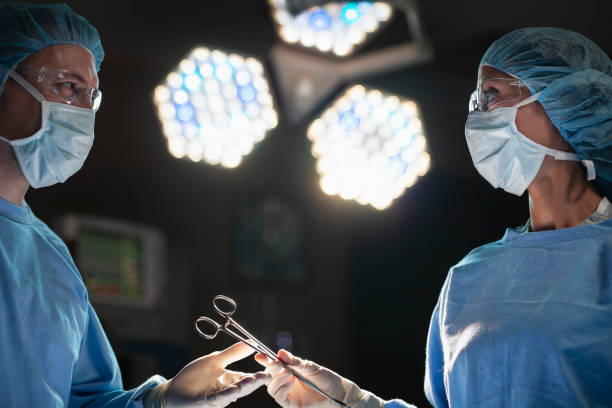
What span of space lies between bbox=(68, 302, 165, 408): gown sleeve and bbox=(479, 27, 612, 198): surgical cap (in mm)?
1079

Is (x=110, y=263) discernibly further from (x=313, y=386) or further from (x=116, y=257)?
(x=313, y=386)

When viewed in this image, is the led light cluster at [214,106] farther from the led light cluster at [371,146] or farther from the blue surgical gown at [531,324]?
the blue surgical gown at [531,324]

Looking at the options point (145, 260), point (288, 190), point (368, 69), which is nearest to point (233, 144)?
point (368, 69)

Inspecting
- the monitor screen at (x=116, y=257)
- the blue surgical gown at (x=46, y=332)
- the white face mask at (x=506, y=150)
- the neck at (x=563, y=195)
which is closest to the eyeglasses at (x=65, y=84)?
the blue surgical gown at (x=46, y=332)

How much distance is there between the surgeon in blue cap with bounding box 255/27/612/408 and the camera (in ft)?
4.60

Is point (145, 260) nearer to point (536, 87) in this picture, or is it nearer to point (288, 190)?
point (288, 190)

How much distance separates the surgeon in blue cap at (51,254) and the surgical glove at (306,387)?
0.16 feet

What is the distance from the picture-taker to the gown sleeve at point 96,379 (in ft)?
5.45

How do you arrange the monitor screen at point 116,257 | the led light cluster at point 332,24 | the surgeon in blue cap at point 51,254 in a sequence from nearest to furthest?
1. the surgeon in blue cap at point 51,254
2. the led light cluster at point 332,24
3. the monitor screen at point 116,257

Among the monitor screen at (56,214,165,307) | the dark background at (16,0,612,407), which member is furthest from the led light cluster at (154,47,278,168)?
the monitor screen at (56,214,165,307)

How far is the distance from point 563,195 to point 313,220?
2.67m

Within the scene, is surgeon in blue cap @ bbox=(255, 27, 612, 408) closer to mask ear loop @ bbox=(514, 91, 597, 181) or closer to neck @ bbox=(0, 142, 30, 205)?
mask ear loop @ bbox=(514, 91, 597, 181)

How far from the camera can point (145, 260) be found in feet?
11.7

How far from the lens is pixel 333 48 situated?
2.75m
